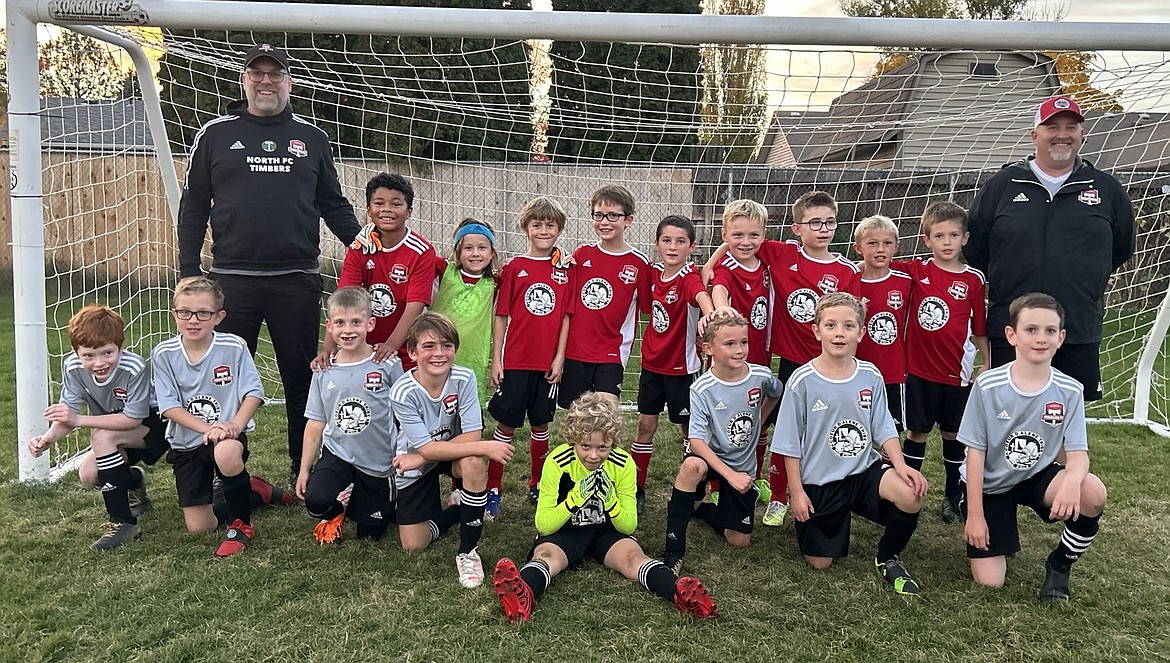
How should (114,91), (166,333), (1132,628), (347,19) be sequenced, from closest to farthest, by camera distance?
(1132,628), (347,19), (166,333), (114,91)

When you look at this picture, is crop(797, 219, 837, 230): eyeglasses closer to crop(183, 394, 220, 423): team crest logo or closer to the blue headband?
the blue headband

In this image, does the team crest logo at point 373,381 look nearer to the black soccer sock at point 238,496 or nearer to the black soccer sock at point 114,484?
the black soccer sock at point 238,496

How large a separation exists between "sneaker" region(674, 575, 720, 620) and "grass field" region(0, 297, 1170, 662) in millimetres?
52

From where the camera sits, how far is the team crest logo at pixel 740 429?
323 cm

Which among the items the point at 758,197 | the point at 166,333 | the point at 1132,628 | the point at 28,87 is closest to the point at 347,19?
the point at 28,87

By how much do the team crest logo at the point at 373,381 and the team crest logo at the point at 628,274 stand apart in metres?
1.27

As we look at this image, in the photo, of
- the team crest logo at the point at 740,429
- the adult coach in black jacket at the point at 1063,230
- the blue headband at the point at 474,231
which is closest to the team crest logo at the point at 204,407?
the blue headband at the point at 474,231

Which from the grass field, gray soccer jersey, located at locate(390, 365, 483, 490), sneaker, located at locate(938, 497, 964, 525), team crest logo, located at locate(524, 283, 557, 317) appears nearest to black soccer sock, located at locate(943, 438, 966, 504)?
sneaker, located at locate(938, 497, 964, 525)

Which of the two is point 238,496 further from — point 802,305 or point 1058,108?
point 1058,108

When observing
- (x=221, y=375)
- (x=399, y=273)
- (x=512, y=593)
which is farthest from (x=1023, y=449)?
(x=221, y=375)

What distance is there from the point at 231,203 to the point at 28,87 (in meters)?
1.21

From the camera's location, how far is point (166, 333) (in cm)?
678

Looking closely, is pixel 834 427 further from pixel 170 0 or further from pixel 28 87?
pixel 28 87

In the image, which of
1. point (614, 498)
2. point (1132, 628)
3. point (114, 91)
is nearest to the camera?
point (1132, 628)
